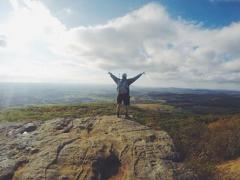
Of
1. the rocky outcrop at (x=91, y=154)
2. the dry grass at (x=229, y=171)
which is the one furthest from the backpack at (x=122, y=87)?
the dry grass at (x=229, y=171)

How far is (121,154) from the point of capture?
1159 centimetres

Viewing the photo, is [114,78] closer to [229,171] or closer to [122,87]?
[122,87]

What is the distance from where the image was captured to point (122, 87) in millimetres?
17875

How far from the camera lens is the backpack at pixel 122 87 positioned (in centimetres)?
1784

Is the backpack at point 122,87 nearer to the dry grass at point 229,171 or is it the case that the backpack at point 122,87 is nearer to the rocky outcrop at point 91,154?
Result: the rocky outcrop at point 91,154

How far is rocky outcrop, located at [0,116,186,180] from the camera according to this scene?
1049 cm

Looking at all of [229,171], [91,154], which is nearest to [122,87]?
[91,154]

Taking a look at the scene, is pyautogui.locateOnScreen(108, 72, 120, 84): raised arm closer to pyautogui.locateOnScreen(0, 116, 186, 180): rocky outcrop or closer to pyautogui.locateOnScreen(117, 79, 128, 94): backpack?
pyautogui.locateOnScreen(117, 79, 128, 94): backpack

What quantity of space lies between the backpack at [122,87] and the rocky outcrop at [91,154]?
3295 millimetres

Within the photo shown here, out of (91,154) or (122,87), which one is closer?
(91,154)

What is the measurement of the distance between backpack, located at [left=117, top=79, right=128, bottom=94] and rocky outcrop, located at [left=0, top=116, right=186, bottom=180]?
3295 mm

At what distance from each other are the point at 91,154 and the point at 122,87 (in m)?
Answer: 7.21

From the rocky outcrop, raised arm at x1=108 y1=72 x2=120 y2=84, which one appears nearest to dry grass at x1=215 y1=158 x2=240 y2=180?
the rocky outcrop

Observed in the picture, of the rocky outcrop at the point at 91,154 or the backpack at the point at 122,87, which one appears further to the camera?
the backpack at the point at 122,87
